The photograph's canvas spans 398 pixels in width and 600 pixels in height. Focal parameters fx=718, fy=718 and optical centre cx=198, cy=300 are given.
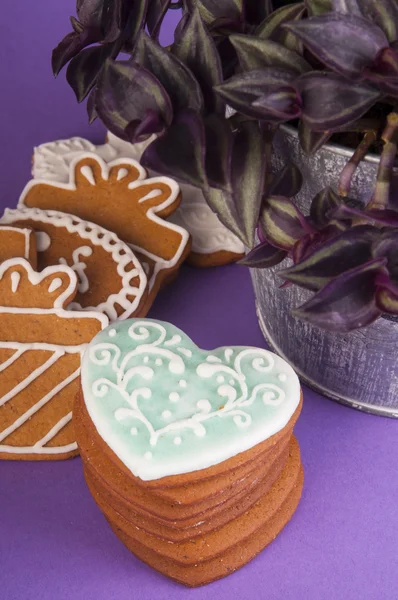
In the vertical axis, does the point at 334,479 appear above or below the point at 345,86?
below

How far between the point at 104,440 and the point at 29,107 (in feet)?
2.65

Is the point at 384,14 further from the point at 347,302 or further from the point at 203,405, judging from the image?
the point at 203,405

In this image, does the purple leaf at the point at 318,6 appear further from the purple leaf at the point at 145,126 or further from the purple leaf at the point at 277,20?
the purple leaf at the point at 145,126

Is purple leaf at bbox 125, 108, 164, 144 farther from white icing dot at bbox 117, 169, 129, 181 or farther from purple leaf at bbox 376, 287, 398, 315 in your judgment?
white icing dot at bbox 117, 169, 129, 181

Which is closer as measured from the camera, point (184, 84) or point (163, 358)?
point (184, 84)

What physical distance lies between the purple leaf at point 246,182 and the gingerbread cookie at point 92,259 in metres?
0.28

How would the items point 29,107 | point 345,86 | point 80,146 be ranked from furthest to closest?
point 29,107, point 80,146, point 345,86

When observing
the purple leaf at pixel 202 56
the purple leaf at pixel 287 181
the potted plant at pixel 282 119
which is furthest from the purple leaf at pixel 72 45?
the purple leaf at pixel 287 181

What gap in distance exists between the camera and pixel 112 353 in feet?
2.20

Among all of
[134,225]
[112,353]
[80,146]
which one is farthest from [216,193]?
[80,146]

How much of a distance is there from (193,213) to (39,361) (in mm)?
301

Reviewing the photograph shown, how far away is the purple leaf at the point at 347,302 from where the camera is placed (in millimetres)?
478

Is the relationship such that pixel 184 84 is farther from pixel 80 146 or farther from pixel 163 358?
pixel 80 146

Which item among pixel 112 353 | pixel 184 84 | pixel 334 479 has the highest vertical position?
pixel 184 84
